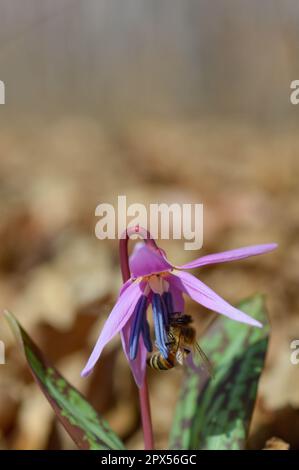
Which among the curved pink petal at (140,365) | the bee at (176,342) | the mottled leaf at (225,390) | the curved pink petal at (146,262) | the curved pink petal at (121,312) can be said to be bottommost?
the mottled leaf at (225,390)

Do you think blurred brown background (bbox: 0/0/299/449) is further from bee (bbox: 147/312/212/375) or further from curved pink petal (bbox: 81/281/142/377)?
curved pink petal (bbox: 81/281/142/377)

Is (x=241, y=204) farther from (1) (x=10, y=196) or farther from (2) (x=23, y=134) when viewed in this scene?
(2) (x=23, y=134)

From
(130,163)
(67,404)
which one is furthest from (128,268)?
(130,163)

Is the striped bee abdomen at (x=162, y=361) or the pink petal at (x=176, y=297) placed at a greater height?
the pink petal at (x=176, y=297)

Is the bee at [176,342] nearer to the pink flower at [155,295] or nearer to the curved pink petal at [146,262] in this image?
→ the pink flower at [155,295]

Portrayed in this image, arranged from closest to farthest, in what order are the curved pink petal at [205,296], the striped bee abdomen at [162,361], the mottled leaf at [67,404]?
the curved pink petal at [205,296] < the striped bee abdomen at [162,361] < the mottled leaf at [67,404]

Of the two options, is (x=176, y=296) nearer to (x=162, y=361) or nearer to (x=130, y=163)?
(x=162, y=361)

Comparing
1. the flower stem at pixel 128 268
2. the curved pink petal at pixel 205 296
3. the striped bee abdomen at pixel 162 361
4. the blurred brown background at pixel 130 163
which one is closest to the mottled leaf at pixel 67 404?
the flower stem at pixel 128 268
